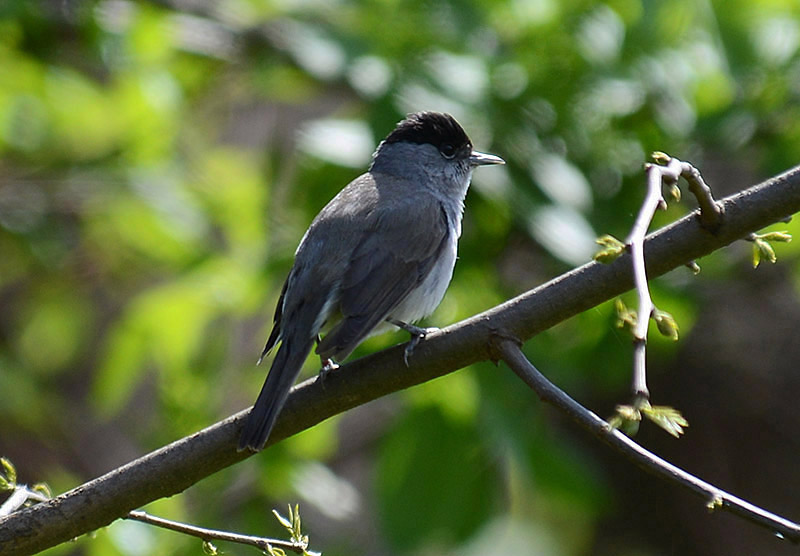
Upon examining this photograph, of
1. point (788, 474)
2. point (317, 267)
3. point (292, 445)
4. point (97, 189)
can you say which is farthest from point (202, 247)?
point (788, 474)

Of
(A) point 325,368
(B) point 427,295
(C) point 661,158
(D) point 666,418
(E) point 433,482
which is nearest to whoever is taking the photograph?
(D) point 666,418

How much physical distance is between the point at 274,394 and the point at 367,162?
63.6 inches

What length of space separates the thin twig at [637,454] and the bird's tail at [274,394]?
66cm

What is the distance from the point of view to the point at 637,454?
6.81ft

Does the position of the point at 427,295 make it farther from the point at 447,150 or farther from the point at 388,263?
the point at 447,150

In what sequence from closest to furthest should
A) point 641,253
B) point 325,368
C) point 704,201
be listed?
point 641,253 → point 704,201 → point 325,368

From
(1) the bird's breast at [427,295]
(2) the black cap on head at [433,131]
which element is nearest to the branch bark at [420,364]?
(1) the bird's breast at [427,295]

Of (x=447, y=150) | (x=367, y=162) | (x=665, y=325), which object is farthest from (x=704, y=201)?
(x=447, y=150)

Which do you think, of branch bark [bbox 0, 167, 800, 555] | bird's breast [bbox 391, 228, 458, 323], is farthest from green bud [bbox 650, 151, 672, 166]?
bird's breast [bbox 391, 228, 458, 323]

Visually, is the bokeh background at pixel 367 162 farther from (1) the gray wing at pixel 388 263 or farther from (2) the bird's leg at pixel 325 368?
(2) the bird's leg at pixel 325 368

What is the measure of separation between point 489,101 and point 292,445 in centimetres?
177

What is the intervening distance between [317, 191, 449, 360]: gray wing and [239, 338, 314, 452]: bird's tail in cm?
15

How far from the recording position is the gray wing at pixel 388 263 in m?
3.50

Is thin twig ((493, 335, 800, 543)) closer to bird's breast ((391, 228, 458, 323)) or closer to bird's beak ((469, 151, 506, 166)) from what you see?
bird's breast ((391, 228, 458, 323))
